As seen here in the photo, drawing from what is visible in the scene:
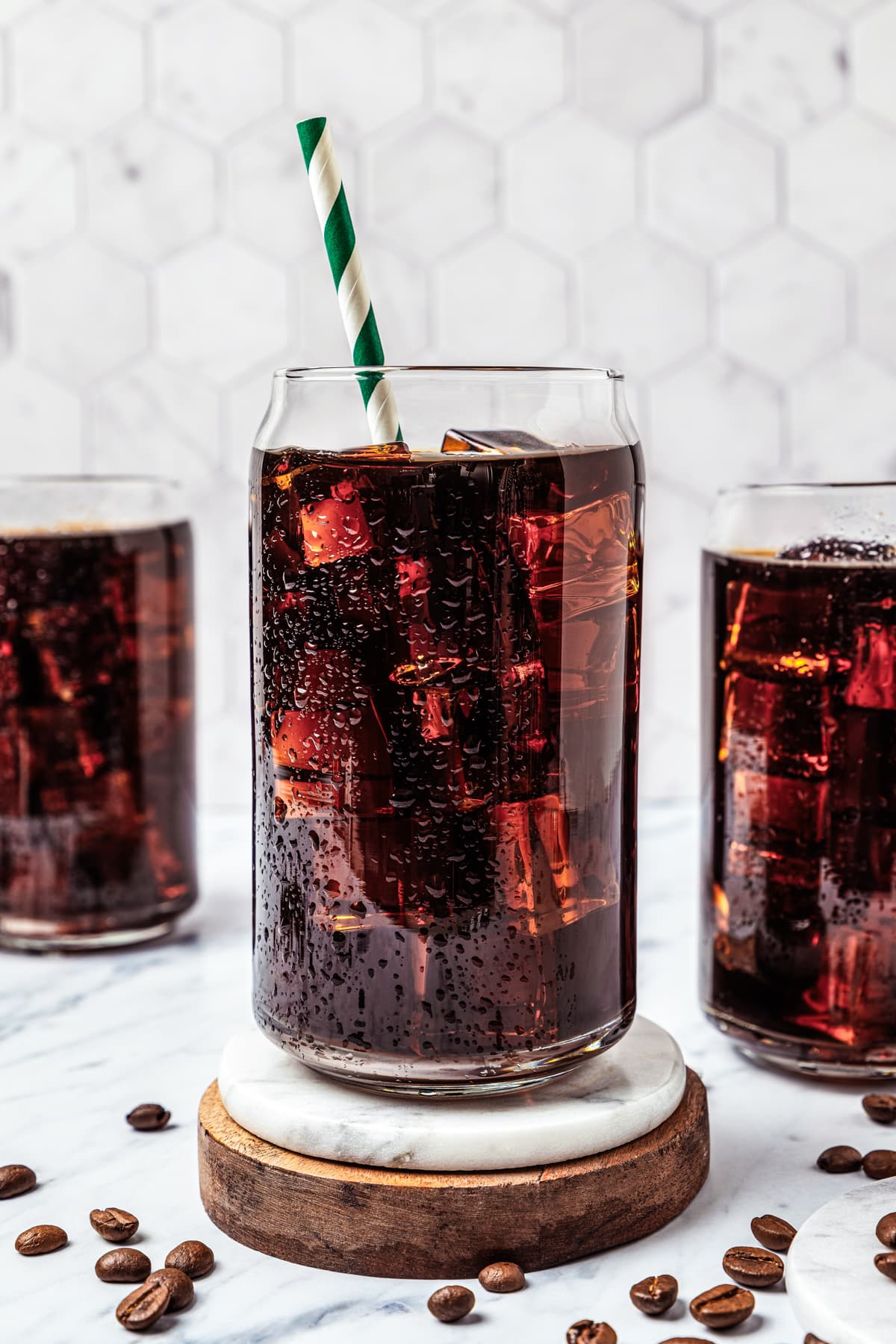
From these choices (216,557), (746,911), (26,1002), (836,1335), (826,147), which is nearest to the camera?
(836,1335)

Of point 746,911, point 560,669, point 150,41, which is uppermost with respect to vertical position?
point 150,41

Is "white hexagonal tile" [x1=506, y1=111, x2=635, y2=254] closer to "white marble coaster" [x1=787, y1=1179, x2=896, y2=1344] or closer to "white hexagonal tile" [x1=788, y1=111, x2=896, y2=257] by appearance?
"white hexagonal tile" [x1=788, y1=111, x2=896, y2=257]

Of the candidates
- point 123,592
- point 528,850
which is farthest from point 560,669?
point 123,592

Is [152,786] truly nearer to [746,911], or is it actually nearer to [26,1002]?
[26,1002]

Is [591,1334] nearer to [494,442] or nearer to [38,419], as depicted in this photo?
[494,442]

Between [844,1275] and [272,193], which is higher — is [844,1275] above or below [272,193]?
below

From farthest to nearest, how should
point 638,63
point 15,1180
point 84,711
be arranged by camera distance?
point 638,63 → point 84,711 → point 15,1180

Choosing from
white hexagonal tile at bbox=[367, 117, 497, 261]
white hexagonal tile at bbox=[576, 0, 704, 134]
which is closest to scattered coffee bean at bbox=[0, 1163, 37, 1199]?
white hexagonal tile at bbox=[367, 117, 497, 261]

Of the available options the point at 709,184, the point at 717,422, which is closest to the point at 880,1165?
the point at 717,422
